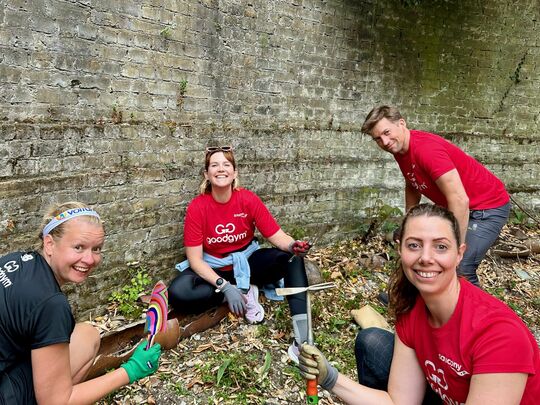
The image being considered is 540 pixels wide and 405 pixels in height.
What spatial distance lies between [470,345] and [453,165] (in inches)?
71.8

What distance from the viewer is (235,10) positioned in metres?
4.64

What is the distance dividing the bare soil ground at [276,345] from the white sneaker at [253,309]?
0.07 metres

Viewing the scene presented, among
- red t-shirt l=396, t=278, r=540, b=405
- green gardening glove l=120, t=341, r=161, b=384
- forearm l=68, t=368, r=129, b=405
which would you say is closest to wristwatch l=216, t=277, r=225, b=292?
green gardening glove l=120, t=341, r=161, b=384

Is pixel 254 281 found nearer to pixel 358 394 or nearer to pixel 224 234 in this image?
pixel 224 234

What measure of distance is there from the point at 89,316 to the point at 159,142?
63.7 inches

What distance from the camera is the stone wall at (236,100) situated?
3.48 m

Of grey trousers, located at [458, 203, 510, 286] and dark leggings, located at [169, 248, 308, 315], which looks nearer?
grey trousers, located at [458, 203, 510, 286]

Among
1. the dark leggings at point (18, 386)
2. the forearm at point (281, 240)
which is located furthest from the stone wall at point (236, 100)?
the dark leggings at point (18, 386)

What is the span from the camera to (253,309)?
3.96 metres

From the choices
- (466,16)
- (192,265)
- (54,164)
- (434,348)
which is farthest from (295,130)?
(434,348)

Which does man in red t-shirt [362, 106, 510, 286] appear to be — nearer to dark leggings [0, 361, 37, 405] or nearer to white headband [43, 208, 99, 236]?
white headband [43, 208, 99, 236]

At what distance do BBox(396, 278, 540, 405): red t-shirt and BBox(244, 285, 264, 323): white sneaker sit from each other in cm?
198

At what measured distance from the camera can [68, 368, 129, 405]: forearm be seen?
1970 mm

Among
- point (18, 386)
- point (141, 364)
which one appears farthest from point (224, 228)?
point (18, 386)
